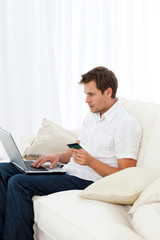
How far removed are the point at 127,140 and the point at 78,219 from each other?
61 centimetres

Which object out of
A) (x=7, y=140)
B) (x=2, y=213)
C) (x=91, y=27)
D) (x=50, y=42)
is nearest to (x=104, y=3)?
(x=91, y=27)

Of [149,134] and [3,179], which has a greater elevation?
→ [149,134]

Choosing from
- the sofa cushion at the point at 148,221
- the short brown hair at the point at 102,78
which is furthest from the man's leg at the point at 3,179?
the sofa cushion at the point at 148,221

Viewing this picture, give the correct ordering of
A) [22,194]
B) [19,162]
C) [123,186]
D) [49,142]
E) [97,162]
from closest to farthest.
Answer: [123,186] < [22,194] < [97,162] < [19,162] < [49,142]

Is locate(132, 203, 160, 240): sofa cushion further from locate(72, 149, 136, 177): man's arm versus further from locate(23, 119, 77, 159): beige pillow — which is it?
locate(23, 119, 77, 159): beige pillow

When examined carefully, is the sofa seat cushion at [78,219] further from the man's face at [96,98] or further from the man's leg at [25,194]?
the man's face at [96,98]

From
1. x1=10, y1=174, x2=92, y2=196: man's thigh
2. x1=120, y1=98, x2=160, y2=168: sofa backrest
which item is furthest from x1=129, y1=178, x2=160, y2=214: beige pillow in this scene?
x1=10, y1=174, x2=92, y2=196: man's thigh

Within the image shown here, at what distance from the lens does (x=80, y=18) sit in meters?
4.38

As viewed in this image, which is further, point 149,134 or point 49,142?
point 49,142

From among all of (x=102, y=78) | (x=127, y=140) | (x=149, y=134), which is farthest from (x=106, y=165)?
(x=102, y=78)

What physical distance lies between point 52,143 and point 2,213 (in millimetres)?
763

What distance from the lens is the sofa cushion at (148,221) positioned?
1378 millimetres

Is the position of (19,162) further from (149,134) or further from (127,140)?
(149,134)

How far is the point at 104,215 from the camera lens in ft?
Answer: 5.23
